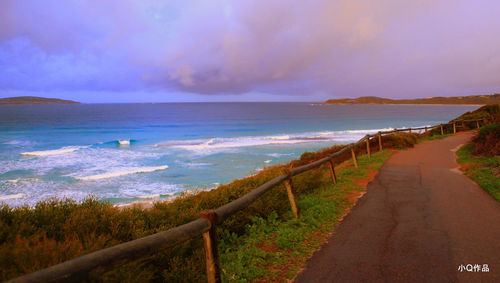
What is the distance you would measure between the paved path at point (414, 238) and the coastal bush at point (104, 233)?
4.84 feet

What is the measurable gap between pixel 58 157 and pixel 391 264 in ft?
99.4

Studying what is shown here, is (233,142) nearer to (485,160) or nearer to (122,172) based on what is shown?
(122,172)

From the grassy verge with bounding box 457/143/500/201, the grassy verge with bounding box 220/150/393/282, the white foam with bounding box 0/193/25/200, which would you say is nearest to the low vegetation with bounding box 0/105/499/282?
the grassy verge with bounding box 220/150/393/282

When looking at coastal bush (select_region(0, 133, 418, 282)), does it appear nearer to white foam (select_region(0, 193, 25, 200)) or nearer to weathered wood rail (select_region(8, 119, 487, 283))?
weathered wood rail (select_region(8, 119, 487, 283))

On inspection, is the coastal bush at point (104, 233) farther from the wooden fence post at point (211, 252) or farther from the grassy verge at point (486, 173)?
the grassy verge at point (486, 173)

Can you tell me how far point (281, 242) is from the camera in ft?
14.4

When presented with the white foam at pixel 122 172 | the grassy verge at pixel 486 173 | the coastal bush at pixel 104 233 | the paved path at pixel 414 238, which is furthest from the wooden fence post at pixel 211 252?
the white foam at pixel 122 172

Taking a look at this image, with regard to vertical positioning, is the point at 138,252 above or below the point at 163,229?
above

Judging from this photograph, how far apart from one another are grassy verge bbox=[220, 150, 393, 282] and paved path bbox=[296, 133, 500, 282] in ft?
0.74

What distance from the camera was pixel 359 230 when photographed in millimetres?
4820

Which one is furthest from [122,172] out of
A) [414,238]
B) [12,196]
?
[414,238]

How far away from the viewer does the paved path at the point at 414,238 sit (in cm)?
340

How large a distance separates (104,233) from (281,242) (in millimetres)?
2532

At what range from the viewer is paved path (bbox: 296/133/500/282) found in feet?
11.2
